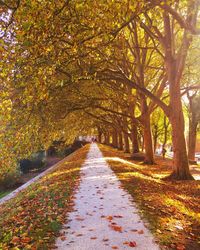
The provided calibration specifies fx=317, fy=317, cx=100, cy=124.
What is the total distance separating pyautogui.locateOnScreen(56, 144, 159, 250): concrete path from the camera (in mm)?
5496

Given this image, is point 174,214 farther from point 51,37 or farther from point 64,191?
point 51,37

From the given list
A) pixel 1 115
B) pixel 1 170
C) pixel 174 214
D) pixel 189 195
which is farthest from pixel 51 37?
pixel 189 195

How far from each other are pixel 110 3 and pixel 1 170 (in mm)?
5735

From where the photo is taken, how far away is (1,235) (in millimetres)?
6680

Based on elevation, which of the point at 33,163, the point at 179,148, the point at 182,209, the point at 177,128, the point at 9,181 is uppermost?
the point at 177,128

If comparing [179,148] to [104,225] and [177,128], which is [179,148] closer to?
[177,128]

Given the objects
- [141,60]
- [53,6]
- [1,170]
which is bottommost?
[1,170]

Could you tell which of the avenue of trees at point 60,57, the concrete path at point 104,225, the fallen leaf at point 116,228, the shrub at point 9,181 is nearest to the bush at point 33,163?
the shrub at point 9,181

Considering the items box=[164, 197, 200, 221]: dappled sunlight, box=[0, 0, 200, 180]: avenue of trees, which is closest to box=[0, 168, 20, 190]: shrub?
box=[0, 0, 200, 180]: avenue of trees

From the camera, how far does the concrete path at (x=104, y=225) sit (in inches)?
216

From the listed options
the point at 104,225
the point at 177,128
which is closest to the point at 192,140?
the point at 177,128

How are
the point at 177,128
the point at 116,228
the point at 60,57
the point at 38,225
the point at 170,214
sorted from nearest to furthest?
1. the point at 116,228
2. the point at 38,225
3. the point at 170,214
4. the point at 60,57
5. the point at 177,128

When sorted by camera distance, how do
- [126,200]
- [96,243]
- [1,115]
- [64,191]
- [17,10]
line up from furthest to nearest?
[64,191] < [126,200] < [1,115] < [17,10] < [96,243]

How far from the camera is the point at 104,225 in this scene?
6531mm
